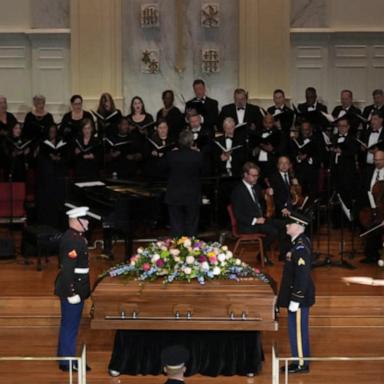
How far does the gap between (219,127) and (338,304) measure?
3.98 meters

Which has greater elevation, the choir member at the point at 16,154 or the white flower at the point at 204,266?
the choir member at the point at 16,154

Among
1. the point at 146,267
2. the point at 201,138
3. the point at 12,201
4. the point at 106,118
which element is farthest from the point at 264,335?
the point at 106,118

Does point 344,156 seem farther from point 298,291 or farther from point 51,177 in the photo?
point 298,291

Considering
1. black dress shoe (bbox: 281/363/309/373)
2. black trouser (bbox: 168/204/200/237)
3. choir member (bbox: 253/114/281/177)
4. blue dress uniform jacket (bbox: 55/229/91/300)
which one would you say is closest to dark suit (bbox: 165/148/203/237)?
black trouser (bbox: 168/204/200/237)

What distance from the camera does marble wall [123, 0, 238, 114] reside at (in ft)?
52.7

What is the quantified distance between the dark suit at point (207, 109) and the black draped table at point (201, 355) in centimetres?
513

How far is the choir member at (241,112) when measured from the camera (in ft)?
45.2

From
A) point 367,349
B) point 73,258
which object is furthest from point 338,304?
point 73,258

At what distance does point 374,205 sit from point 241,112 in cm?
265

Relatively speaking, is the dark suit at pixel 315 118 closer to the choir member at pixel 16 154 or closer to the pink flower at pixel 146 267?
the choir member at pixel 16 154

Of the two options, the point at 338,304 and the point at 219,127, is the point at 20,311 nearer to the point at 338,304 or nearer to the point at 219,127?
the point at 338,304

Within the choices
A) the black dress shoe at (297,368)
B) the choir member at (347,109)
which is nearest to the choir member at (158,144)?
the choir member at (347,109)

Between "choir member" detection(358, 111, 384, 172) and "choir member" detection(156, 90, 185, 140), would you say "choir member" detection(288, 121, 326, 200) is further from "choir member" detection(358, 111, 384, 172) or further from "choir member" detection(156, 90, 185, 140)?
"choir member" detection(156, 90, 185, 140)

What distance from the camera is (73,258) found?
29.0 feet
